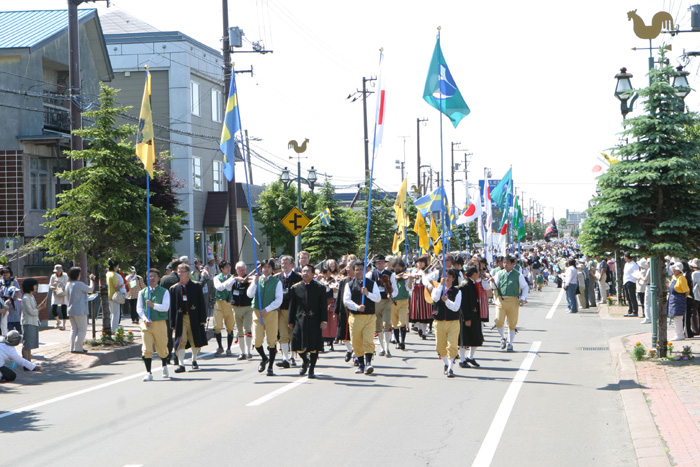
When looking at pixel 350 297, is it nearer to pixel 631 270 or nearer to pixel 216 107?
pixel 631 270

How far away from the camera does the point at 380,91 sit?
14.3 m

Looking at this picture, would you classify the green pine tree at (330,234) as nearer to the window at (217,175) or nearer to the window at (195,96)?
the window at (217,175)

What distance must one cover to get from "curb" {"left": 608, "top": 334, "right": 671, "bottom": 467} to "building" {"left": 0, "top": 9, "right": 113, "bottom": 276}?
2015cm

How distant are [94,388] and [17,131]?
59.1 ft

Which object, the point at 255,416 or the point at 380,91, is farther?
the point at 380,91

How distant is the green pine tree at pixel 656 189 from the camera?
12898 millimetres

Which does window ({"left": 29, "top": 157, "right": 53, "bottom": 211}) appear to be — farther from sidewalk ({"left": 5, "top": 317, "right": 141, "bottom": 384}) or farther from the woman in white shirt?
the woman in white shirt

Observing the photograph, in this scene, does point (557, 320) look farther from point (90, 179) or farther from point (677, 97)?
point (90, 179)

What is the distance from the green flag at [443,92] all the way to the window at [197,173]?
2618 cm

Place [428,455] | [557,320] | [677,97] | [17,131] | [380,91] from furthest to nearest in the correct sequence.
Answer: [17,131] < [557,320] < [380,91] < [677,97] < [428,455]

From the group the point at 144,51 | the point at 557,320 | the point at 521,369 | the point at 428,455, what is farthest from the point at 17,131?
the point at 428,455

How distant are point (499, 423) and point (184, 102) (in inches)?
1240

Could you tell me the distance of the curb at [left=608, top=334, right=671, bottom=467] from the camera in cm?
721

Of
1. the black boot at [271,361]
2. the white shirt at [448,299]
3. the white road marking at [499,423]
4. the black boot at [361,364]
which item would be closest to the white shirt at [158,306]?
the black boot at [271,361]
